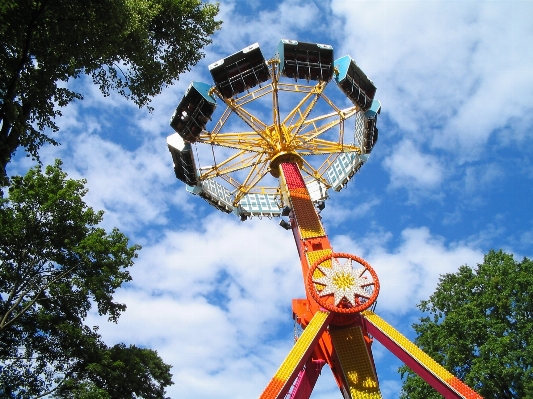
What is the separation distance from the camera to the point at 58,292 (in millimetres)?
14141

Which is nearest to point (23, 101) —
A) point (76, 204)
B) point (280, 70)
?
point (76, 204)

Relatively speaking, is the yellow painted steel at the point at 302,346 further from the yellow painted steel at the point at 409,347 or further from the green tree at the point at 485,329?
the green tree at the point at 485,329

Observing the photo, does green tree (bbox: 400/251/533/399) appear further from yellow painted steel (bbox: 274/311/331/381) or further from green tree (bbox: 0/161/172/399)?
green tree (bbox: 0/161/172/399)

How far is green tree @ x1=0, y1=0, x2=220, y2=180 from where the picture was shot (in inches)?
271

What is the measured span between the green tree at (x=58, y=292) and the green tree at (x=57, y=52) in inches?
258

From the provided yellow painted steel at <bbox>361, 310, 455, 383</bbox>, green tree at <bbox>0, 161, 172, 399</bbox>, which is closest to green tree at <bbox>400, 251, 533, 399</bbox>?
yellow painted steel at <bbox>361, 310, 455, 383</bbox>

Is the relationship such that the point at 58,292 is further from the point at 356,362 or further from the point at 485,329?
the point at 485,329

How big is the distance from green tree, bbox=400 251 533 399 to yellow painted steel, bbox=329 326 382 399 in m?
6.85

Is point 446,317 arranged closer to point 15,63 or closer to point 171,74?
point 171,74

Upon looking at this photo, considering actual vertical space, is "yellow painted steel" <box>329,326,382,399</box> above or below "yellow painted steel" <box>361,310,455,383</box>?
below

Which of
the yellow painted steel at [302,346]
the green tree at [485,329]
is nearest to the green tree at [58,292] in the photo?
the yellow painted steel at [302,346]

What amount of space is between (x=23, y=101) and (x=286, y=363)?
9818 mm

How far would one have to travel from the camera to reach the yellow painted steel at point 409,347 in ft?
44.0

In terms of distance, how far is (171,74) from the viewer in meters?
11.0
